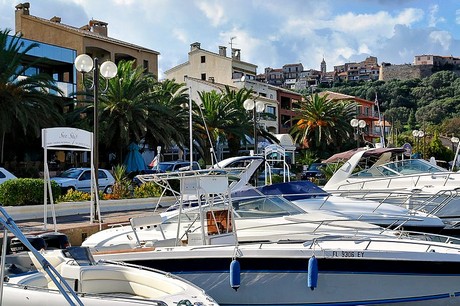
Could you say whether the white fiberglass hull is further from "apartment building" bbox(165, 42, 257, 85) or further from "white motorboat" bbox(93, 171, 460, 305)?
"apartment building" bbox(165, 42, 257, 85)

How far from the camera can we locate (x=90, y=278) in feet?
23.6

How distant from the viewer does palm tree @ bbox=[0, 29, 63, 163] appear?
2897 centimetres

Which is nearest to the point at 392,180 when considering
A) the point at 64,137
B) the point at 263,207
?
the point at 263,207

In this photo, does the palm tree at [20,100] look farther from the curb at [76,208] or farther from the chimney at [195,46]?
the chimney at [195,46]

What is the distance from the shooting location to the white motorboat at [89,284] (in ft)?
20.4

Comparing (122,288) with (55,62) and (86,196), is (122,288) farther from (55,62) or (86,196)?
(55,62)

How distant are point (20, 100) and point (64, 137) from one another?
16.5 m

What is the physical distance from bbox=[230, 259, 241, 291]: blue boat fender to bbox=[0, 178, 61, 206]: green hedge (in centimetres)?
1102

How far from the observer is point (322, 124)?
52.6 metres

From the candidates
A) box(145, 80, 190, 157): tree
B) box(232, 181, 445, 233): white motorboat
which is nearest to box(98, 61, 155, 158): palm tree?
box(145, 80, 190, 157): tree

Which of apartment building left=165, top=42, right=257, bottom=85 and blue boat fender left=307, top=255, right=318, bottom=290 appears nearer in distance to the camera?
Result: blue boat fender left=307, top=255, right=318, bottom=290

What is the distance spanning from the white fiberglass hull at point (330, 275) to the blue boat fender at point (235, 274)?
0.12 metres

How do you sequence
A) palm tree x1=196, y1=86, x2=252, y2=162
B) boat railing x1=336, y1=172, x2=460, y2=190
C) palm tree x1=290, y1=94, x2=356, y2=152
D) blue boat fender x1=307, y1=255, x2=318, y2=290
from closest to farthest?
blue boat fender x1=307, y1=255, x2=318, y2=290, boat railing x1=336, y1=172, x2=460, y2=190, palm tree x1=196, y1=86, x2=252, y2=162, palm tree x1=290, y1=94, x2=356, y2=152

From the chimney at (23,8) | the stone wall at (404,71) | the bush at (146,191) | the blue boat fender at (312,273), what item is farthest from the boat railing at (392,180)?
the stone wall at (404,71)
